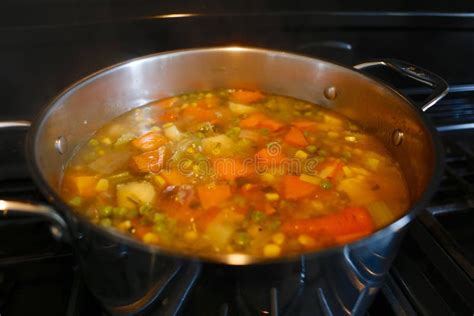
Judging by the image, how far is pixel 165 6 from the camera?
198 centimetres

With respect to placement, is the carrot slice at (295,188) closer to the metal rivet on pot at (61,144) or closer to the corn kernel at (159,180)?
the corn kernel at (159,180)

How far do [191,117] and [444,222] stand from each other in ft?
3.51

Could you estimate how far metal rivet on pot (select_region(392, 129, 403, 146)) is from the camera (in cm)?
164

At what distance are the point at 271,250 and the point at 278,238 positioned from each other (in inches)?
2.2

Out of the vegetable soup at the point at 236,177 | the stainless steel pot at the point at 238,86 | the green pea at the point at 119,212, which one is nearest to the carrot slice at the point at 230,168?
the vegetable soup at the point at 236,177

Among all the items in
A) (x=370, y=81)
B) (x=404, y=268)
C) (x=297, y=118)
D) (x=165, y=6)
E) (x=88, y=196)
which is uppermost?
(x=165, y=6)

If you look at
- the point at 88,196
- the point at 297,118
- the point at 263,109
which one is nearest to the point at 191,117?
the point at 263,109

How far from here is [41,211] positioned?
3.32 ft

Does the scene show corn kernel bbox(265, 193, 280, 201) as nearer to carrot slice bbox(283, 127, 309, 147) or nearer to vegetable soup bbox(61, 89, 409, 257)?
vegetable soup bbox(61, 89, 409, 257)

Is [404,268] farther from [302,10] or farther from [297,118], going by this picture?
[302,10]

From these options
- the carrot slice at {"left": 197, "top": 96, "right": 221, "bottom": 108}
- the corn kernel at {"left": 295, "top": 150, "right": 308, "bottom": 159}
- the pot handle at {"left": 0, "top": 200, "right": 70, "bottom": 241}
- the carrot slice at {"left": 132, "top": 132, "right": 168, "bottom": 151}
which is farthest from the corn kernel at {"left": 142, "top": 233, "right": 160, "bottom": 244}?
the carrot slice at {"left": 197, "top": 96, "right": 221, "bottom": 108}

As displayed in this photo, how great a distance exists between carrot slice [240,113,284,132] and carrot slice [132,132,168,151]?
1.12 feet

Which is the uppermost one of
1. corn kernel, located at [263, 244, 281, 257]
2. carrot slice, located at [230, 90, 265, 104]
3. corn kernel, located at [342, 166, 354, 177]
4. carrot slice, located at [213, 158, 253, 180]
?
carrot slice, located at [230, 90, 265, 104]

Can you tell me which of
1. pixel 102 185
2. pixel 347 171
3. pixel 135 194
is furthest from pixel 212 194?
pixel 347 171
